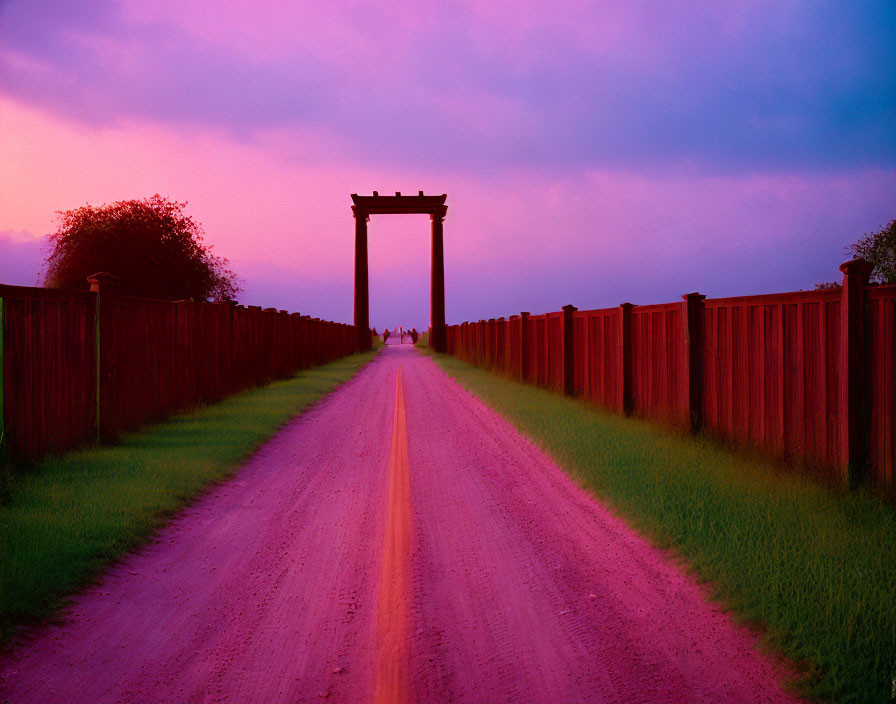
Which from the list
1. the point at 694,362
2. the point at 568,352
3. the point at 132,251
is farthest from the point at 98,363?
the point at 132,251

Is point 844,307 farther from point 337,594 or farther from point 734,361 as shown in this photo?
point 337,594

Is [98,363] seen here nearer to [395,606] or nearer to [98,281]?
[98,281]

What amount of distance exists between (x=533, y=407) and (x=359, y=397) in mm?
4894

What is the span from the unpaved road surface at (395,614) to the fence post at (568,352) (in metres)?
9.13

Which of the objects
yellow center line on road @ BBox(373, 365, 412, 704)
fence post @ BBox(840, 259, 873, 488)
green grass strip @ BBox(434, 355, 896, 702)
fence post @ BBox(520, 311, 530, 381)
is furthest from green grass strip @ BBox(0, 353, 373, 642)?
fence post @ BBox(520, 311, 530, 381)

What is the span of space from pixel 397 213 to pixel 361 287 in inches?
274

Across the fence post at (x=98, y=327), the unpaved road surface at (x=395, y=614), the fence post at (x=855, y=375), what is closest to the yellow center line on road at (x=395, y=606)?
the unpaved road surface at (x=395, y=614)

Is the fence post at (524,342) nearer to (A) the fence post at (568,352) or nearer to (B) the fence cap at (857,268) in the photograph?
(A) the fence post at (568,352)

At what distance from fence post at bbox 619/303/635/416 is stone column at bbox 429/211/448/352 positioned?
131ft

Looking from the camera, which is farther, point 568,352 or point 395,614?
point 568,352

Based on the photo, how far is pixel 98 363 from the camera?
366 inches

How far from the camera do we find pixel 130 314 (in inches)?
414

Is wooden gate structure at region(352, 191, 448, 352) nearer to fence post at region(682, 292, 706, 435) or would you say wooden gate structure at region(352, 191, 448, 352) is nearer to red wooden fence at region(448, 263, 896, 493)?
red wooden fence at region(448, 263, 896, 493)

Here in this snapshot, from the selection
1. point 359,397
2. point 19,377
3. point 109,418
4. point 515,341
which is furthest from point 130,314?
point 515,341
